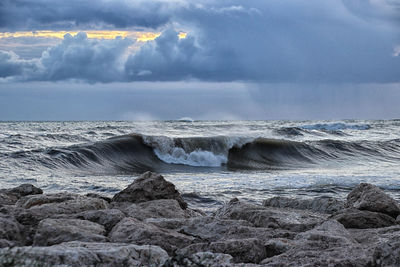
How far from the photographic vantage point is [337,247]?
12.2ft

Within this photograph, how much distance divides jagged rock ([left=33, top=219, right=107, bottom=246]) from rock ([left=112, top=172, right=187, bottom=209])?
→ 85.4 inches

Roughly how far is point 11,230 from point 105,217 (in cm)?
94

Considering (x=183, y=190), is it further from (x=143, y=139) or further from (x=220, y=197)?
(x=143, y=139)

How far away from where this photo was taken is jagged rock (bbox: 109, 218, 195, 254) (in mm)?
4048

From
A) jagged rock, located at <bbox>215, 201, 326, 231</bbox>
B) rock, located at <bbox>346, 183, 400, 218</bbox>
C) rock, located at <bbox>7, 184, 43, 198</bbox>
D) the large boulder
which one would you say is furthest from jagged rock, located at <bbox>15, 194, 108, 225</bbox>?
rock, located at <bbox>346, 183, 400, 218</bbox>

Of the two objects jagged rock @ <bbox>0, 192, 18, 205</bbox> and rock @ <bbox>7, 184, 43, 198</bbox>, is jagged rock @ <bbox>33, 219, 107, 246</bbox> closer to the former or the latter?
jagged rock @ <bbox>0, 192, 18, 205</bbox>

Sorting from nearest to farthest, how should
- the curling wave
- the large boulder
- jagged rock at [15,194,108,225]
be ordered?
the large boulder, jagged rock at [15,194,108,225], the curling wave

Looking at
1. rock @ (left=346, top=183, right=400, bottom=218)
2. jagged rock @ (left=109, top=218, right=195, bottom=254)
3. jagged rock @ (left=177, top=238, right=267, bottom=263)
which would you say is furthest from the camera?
rock @ (left=346, top=183, right=400, bottom=218)

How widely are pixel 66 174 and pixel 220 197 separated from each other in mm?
6220

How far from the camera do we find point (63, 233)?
4117 millimetres

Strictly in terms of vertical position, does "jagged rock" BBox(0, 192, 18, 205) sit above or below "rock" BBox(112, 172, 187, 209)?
below

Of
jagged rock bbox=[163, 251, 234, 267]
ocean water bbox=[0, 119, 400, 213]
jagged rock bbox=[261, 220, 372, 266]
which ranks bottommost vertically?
ocean water bbox=[0, 119, 400, 213]

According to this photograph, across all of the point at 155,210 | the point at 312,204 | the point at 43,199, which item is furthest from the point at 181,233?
the point at 312,204

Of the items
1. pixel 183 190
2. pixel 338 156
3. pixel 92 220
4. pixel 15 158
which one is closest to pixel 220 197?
pixel 183 190
